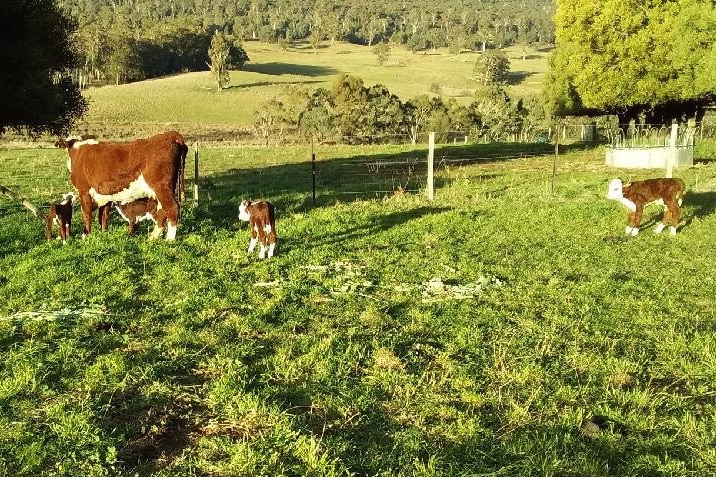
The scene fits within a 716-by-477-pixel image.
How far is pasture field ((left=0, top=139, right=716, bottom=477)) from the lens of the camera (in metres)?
4.55

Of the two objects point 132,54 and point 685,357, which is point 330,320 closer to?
point 685,357

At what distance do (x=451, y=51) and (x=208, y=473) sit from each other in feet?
524

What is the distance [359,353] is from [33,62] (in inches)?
494

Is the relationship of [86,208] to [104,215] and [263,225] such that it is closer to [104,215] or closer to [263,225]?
[104,215]

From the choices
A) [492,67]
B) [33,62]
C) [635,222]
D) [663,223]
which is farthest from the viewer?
[492,67]

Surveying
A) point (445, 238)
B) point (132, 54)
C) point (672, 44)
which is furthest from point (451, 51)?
point (445, 238)

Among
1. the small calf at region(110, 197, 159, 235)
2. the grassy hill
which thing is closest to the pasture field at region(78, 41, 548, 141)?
the small calf at region(110, 197, 159, 235)

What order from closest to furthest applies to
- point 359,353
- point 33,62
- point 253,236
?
point 359,353, point 253,236, point 33,62

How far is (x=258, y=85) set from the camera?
97125 millimetres

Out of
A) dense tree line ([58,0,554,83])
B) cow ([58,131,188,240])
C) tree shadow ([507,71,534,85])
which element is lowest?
→ cow ([58,131,188,240])

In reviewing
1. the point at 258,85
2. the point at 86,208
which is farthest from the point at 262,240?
the point at 258,85

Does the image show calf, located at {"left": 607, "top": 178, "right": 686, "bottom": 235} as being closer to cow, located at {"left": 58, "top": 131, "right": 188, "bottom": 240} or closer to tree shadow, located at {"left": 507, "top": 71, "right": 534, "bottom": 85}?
cow, located at {"left": 58, "top": 131, "right": 188, "bottom": 240}

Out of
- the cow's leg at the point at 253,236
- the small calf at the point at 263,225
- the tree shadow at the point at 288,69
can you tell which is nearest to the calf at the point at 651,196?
the small calf at the point at 263,225

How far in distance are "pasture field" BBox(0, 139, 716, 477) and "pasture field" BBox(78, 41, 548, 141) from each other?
46.5m
